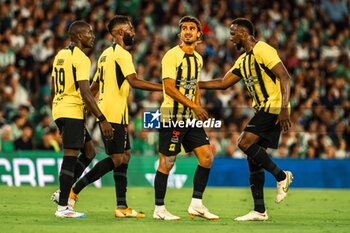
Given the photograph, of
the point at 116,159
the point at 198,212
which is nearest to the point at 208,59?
the point at 116,159

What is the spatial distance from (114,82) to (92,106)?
61 cm

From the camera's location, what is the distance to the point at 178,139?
8.77 meters

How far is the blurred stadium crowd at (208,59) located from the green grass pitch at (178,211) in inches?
54.8

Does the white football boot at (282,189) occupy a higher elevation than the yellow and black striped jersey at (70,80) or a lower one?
lower

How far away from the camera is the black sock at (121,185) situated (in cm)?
915

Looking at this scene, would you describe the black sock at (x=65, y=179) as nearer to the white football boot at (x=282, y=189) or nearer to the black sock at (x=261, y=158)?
the black sock at (x=261, y=158)

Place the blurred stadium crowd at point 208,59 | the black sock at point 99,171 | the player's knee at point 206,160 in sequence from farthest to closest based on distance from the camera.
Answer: the blurred stadium crowd at point 208,59
the black sock at point 99,171
the player's knee at point 206,160

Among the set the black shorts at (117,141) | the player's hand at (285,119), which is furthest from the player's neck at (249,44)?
the black shorts at (117,141)

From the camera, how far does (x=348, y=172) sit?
1584 centimetres

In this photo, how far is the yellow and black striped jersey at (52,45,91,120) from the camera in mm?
8750

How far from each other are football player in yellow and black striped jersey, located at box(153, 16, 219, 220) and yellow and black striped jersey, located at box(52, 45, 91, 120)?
1007 millimetres

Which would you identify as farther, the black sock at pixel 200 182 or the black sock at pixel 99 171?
the black sock at pixel 99 171

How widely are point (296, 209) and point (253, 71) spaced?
2.84m

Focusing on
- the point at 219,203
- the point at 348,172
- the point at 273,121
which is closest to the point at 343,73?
the point at 348,172
